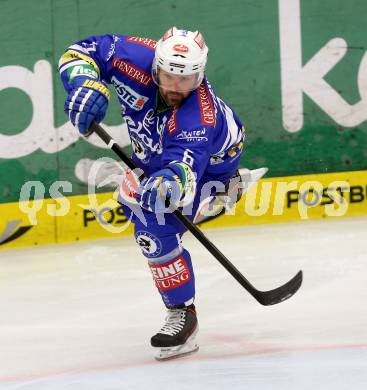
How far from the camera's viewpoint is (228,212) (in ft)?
20.1

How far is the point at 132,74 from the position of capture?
3.96 m

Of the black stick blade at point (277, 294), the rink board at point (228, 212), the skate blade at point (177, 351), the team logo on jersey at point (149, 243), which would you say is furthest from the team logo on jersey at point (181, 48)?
the rink board at point (228, 212)

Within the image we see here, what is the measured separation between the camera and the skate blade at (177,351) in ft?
12.6

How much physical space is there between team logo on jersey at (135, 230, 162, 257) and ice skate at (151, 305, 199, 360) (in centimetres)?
27

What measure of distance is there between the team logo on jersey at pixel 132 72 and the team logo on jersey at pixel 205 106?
0.25m

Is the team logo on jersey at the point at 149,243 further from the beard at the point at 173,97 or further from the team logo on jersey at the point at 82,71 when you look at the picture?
the team logo on jersey at the point at 82,71

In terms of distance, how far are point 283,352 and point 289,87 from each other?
2.74 metres

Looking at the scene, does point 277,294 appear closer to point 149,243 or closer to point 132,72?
point 149,243

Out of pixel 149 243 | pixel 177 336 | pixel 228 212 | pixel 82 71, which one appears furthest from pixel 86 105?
pixel 228 212

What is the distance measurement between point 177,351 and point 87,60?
Result: 1.13m

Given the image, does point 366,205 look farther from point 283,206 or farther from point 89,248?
point 89,248

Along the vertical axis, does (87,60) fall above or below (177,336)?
Result: above

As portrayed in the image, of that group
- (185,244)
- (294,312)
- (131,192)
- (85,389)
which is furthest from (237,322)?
(185,244)

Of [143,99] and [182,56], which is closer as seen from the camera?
[182,56]
